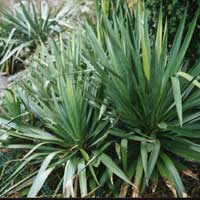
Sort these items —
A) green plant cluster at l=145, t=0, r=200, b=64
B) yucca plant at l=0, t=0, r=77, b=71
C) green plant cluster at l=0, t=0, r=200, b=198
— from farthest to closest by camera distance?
1. yucca plant at l=0, t=0, r=77, b=71
2. green plant cluster at l=145, t=0, r=200, b=64
3. green plant cluster at l=0, t=0, r=200, b=198

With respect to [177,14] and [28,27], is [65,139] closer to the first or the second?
[177,14]

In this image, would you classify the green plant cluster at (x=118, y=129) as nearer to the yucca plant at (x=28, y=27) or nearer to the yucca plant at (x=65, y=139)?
the yucca plant at (x=65, y=139)

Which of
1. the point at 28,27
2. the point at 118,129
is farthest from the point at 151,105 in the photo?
the point at 28,27

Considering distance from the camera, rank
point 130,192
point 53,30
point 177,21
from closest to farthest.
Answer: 1. point 130,192
2. point 177,21
3. point 53,30

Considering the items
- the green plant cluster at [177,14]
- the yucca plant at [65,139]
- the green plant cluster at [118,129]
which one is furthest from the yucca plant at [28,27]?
the green plant cluster at [118,129]

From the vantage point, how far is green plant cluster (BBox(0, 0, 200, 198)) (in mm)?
2664

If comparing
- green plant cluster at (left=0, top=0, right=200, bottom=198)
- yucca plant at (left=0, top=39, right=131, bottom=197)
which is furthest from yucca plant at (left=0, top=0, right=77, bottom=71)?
green plant cluster at (left=0, top=0, right=200, bottom=198)

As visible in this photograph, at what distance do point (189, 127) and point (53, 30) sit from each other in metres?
3.45

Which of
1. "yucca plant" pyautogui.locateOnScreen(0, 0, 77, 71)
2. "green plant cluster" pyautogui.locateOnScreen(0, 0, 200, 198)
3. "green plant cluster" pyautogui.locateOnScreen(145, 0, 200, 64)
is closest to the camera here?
"green plant cluster" pyautogui.locateOnScreen(0, 0, 200, 198)

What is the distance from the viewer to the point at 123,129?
2.93 m

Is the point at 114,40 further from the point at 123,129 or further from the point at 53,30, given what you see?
the point at 53,30

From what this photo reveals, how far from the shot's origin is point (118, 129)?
283 centimetres

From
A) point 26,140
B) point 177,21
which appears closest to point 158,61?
point 177,21

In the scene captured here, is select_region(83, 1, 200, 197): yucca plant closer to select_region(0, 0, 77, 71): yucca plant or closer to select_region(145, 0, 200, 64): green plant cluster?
select_region(145, 0, 200, 64): green plant cluster
